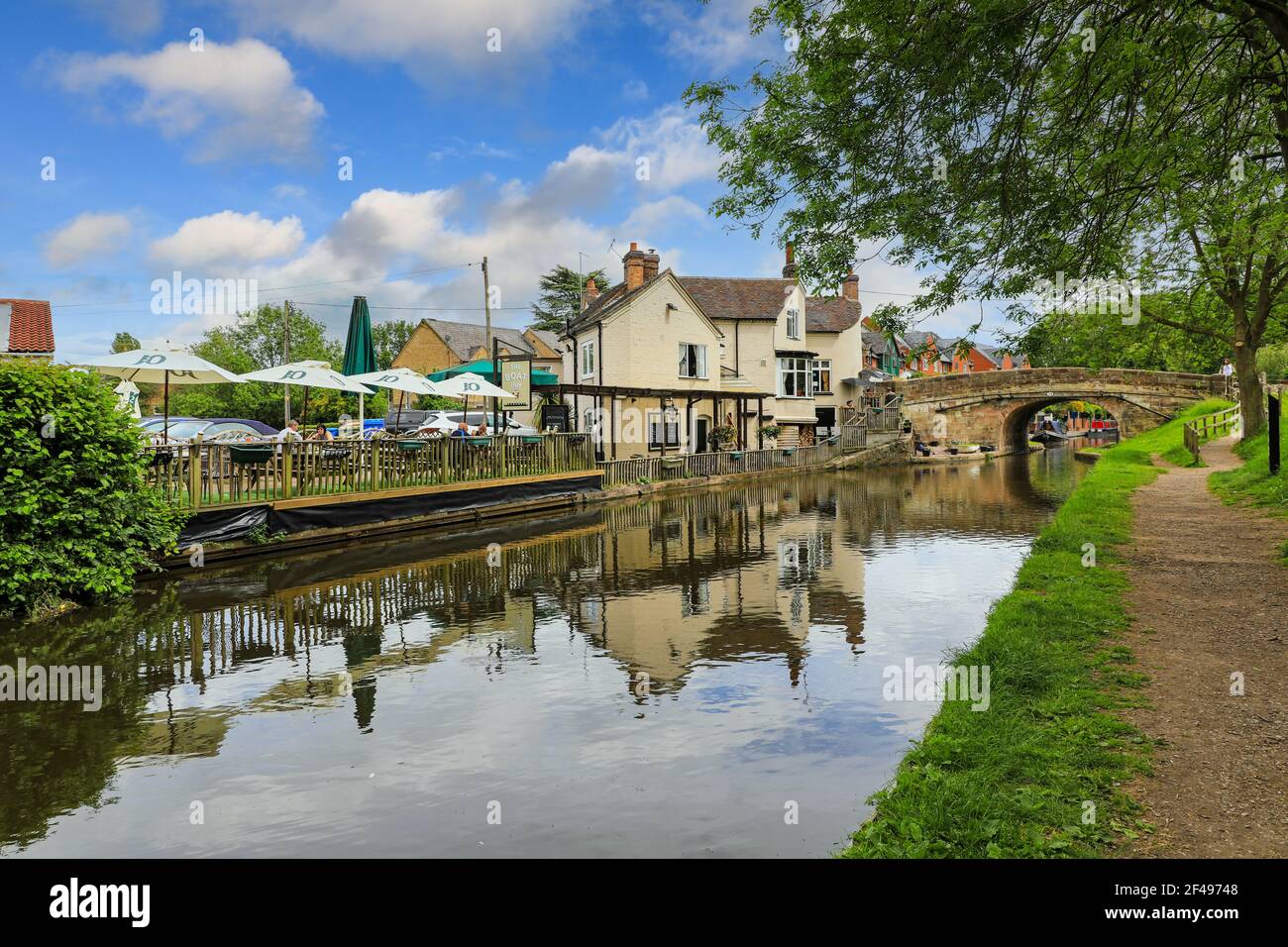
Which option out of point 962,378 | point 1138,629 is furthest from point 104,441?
point 962,378

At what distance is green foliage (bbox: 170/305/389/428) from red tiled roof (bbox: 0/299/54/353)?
10567 millimetres

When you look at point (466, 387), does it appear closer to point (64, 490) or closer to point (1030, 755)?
point (64, 490)

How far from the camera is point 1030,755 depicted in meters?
5.46

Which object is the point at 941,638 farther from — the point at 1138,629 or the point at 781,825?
the point at 781,825

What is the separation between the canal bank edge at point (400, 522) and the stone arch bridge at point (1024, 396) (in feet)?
81.9

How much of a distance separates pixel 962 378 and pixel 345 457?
45964mm

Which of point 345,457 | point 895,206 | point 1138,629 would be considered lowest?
point 1138,629

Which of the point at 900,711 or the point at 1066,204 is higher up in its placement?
the point at 1066,204

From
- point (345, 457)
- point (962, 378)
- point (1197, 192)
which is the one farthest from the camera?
point (962, 378)

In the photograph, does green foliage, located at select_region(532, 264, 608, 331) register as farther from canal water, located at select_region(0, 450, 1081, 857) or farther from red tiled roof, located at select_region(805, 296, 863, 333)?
canal water, located at select_region(0, 450, 1081, 857)

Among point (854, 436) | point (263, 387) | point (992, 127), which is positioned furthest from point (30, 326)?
point (854, 436)
